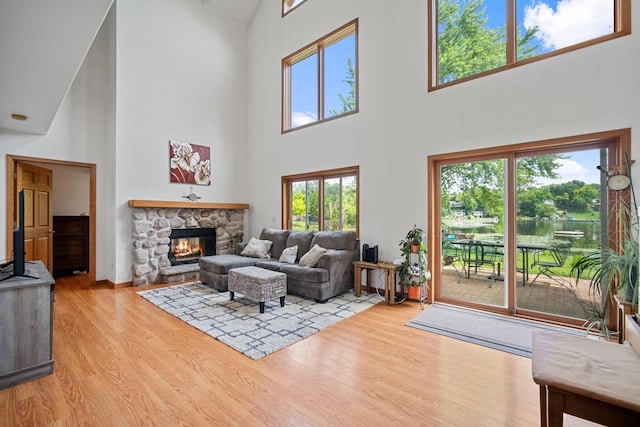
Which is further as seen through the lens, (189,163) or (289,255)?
(189,163)

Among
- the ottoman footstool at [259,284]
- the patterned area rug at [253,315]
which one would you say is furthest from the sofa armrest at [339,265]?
the ottoman footstool at [259,284]

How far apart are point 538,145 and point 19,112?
608 cm

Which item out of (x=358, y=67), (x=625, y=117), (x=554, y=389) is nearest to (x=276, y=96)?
(x=358, y=67)

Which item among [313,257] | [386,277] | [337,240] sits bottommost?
[386,277]

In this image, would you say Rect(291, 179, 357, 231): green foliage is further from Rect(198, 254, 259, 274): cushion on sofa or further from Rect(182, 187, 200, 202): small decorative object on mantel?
Rect(182, 187, 200, 202): small decorative object on mantel

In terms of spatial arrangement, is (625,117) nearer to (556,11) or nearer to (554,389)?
(556,11)

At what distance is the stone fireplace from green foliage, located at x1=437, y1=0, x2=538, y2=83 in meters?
4.72

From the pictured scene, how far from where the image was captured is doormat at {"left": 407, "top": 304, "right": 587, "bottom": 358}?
281 cm

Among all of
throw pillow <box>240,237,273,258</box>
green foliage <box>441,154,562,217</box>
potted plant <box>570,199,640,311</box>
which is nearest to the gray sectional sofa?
throw pillow <box>240,237,273,258</box>

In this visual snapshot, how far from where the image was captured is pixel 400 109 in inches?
172

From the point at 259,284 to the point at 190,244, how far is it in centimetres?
315

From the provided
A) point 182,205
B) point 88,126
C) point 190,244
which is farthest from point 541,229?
point 88,126

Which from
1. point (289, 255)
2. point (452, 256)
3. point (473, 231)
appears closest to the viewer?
point (473, 231)

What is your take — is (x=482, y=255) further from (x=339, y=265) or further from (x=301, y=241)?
(x=301, y=241)
